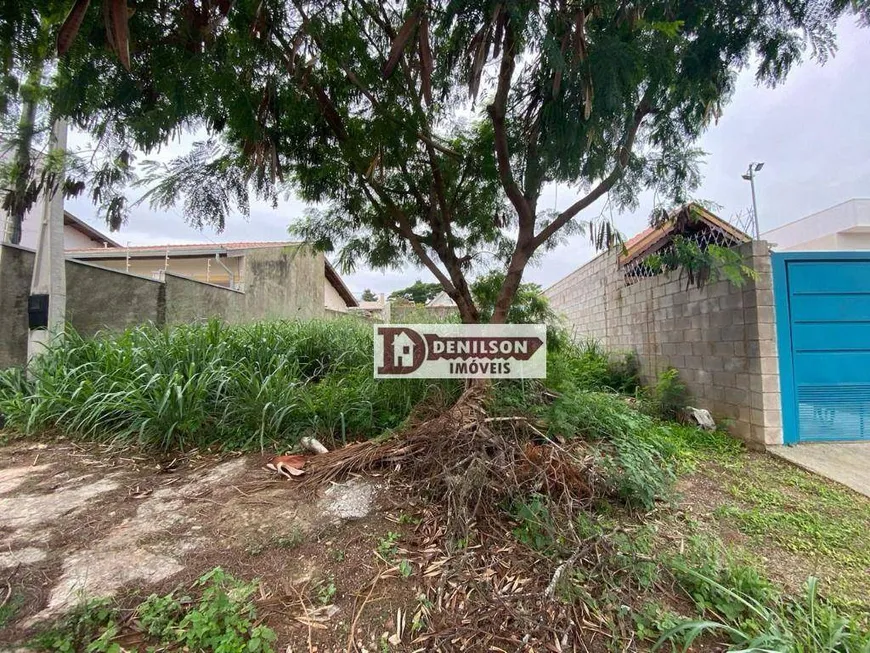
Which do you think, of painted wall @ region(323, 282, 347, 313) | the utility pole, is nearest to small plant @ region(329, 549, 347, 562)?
the utility pole

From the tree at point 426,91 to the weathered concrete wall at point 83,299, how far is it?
2.68 m

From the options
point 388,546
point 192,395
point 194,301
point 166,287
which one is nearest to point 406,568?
point 388,546

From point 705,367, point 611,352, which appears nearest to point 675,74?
point 705,367

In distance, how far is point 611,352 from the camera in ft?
20.7

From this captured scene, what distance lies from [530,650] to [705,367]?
3652 mm

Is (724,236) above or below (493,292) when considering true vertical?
above

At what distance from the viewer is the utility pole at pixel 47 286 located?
370 cm

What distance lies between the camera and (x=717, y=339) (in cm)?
371

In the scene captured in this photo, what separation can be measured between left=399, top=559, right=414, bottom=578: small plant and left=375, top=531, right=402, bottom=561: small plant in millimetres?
72

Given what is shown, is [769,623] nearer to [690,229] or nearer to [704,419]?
[704,419]

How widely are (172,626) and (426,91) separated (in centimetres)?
287

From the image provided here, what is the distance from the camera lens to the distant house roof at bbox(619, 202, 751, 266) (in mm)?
3312

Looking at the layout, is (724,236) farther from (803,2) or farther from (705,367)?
(803,2)

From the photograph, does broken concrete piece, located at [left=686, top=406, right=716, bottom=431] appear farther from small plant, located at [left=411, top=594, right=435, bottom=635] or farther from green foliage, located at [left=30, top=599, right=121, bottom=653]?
green foliage, located at [left=30, top=599, right=121, bottom=653]
